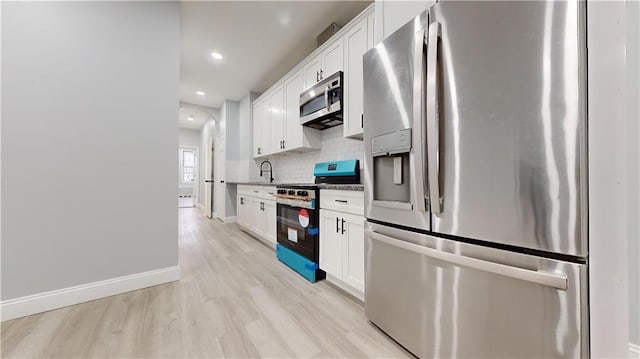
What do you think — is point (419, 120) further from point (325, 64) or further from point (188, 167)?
point (188, 167)

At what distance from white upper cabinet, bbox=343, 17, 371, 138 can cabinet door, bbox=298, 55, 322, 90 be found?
20.0 inches

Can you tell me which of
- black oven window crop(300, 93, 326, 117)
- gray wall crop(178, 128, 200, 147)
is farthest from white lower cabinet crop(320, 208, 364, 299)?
gray wall crop(178, 128, 200, 147)

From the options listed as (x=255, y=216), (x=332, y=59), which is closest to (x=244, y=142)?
(x=255, y=216)

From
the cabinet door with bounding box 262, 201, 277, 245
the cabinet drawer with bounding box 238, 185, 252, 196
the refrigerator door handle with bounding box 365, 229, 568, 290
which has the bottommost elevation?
the cabinet door with bounding box 262, 201, 277, 245

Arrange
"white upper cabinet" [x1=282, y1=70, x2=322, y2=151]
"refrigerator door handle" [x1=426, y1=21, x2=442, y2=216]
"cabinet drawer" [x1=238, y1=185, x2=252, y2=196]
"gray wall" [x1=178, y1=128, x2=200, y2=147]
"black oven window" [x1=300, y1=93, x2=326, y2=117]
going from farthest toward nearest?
"gray wall" [x1=178, y1=128, x2=200, y2=147] → "cabinet drawer" [x1=238, y1=185, x2=252, y2=196] → "white upper cabinet" [x1=282, y1=70, x2=322, y2=151] → "black oven window" [x1=300, y1=93, x2=326, y2=117] → "refrigerator door handle" [x1=426, y1=21, x2=442, y2=216]

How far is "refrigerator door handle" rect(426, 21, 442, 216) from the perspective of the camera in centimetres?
104

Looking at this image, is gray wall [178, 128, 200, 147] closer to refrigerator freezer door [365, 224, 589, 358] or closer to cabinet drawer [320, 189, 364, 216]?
cabinet drawer [320, 189, 364, 216]

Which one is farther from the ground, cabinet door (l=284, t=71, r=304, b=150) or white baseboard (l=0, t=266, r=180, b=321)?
cabinet door (l=284, t=71, r=304, b=150)

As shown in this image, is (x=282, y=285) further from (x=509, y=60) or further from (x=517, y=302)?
(x=509, y=60)

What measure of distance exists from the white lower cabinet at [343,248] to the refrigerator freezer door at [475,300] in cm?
32

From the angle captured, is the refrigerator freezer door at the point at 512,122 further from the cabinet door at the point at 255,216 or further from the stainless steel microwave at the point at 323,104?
the cabinet door at the point at 255,216

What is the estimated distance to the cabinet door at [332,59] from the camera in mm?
2405

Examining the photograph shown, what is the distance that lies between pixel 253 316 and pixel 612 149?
194cm

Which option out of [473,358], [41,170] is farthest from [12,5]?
[473,358]
